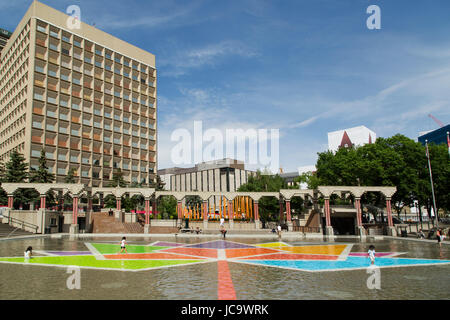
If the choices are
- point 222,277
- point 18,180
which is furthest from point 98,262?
point 18,180

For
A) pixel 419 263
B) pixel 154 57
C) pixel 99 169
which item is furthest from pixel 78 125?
pixel 419 263

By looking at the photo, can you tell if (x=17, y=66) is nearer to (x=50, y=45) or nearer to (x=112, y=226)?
(x=50, y=45)

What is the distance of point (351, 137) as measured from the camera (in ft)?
477

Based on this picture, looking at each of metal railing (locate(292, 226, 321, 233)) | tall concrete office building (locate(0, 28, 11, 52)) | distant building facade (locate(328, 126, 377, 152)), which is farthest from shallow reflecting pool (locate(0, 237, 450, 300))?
distant building facade (locate(328, 126, 377, 152))

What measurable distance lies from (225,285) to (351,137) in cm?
14414

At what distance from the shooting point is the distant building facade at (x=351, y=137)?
143m

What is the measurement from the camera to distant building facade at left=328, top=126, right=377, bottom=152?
5630 inches

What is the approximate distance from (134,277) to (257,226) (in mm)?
37382

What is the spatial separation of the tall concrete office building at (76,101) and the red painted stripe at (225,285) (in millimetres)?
64604

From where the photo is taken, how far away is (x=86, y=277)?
1427 cm

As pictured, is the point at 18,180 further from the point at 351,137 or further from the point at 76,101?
the point at 351,137

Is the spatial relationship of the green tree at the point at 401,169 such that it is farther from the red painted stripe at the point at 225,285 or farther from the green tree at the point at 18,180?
the green tree at the point at 18,180

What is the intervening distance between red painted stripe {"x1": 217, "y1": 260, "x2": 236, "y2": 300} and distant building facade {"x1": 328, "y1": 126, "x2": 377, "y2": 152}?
13387cm

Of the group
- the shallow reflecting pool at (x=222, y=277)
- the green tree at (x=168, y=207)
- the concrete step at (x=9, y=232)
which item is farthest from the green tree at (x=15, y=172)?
the shallow reflecting pool at (x=222, y=277)
